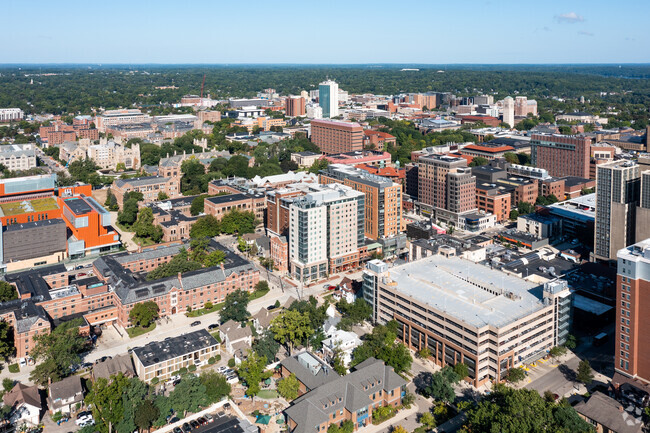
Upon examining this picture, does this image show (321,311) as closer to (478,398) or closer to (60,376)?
(478,398)

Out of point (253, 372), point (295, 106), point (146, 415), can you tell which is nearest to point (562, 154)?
point (253, 372)

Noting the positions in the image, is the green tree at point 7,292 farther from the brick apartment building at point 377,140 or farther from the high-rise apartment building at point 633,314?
the brick apartment building at point 377,140

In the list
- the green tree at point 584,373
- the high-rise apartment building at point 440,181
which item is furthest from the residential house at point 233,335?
the high-rise apartment building at point 440,181

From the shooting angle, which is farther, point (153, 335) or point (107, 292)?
point (107, 292)

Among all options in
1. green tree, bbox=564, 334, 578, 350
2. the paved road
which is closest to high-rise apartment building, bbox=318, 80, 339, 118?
the paved road

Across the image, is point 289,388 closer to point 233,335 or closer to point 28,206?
point 233,335

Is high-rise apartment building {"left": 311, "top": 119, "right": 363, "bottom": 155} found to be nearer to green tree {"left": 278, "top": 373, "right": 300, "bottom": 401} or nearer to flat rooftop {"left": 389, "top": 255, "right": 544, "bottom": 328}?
flat rooftop {"left": 389, "top": 255, "right": 544, "bottom": 328}
